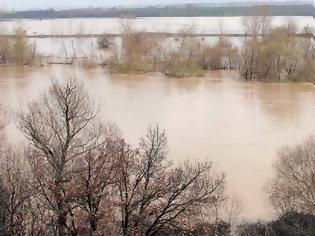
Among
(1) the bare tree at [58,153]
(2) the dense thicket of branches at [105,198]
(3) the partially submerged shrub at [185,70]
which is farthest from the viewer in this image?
(3) the partially submerged shrub at [185,70]

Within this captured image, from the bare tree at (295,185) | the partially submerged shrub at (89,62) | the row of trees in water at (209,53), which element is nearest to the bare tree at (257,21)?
the row of trees in water at (209,53)

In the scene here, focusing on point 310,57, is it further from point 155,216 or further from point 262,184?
point 155,216

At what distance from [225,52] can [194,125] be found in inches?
435

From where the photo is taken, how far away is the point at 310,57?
2353 cm

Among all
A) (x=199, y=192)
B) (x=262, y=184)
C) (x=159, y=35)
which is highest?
(x=159, y=35)

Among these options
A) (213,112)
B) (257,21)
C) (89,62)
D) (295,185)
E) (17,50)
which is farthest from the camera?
(257,21)

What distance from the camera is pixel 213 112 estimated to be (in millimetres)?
17172

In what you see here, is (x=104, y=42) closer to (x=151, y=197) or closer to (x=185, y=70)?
(x=185, y=70)

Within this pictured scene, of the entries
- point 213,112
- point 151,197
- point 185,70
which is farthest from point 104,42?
point 151,197

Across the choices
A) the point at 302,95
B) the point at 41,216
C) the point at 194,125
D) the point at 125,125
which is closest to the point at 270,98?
the point at 302,95

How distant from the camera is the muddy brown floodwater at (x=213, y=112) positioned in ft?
39.3

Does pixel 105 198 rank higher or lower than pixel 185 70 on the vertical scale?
lower

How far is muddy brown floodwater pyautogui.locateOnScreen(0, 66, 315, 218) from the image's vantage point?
39.3ft

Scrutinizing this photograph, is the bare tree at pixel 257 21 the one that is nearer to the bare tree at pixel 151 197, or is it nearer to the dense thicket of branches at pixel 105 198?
the dense thicket of branches at pixel 105 198
